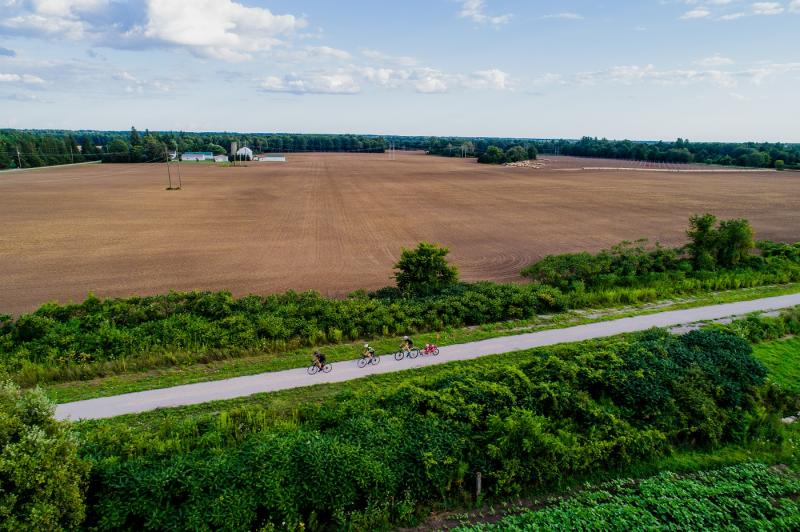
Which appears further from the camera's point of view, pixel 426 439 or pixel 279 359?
pixel 279 359

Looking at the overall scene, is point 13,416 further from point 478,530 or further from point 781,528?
point 781,528

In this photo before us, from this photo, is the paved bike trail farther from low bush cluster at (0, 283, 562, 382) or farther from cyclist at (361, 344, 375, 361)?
low bush cluster at (0, 283, 562, 382)

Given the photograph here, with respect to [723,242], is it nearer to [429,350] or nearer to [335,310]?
[429,350]

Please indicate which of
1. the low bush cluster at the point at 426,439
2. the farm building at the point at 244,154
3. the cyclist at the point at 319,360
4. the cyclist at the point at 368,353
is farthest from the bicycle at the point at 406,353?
the farm building at the point at 244,154

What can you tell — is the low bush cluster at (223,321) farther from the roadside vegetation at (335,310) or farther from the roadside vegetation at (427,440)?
the roadside vegetation at (427,440)

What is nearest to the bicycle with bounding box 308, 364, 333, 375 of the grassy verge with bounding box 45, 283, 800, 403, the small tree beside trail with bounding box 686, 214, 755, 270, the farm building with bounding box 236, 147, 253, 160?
the grassy verge with bounding box 45, 283, 800, 403

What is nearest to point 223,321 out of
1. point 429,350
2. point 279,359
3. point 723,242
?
point 279,359
